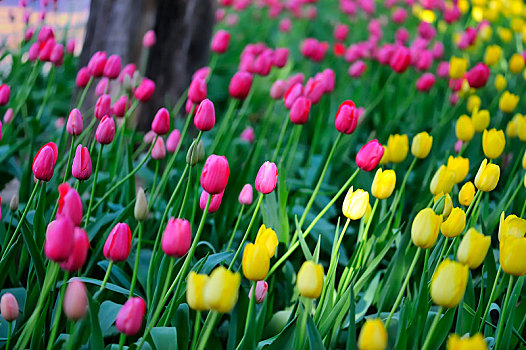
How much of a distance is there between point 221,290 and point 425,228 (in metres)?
0.41

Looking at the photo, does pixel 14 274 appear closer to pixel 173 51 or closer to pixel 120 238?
pixel 120 238

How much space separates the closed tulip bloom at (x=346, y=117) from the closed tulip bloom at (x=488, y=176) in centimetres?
34

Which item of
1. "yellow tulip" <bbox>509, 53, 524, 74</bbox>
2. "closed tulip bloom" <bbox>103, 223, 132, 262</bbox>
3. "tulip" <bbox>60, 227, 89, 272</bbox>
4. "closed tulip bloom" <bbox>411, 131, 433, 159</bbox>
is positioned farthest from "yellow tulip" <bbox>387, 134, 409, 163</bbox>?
"yellow tulip" <bbox>509, 53, 524, 74</bbox>

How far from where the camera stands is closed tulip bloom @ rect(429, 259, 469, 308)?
0.83 meters

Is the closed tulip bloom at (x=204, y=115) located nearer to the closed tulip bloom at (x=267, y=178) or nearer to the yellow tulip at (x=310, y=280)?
the closed tulip bloom at (x=267, y=178)

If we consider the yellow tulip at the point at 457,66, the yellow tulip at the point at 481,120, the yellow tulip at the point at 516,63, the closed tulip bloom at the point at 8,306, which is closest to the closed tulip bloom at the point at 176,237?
the closed tulip bloom at the point at 8,306

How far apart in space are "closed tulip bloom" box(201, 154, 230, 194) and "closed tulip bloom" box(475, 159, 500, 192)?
516mm

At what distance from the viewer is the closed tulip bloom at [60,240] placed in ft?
2.58

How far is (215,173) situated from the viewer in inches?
40.4

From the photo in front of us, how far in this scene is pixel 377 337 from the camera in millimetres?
757

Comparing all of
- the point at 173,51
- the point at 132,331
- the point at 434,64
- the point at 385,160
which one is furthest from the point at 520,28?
the point at 132,331

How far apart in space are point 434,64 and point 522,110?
1.33 metres

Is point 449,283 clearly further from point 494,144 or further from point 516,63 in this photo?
point 516,63

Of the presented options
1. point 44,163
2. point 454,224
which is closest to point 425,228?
point 454,224
